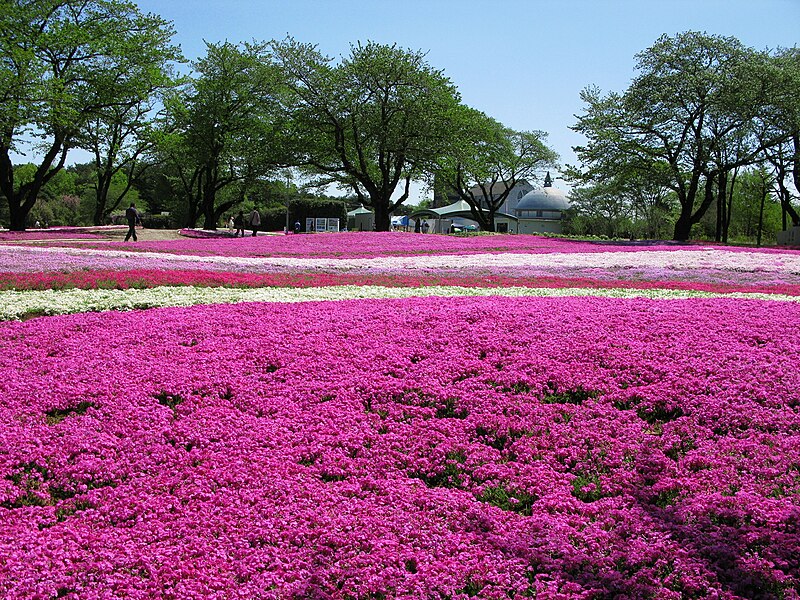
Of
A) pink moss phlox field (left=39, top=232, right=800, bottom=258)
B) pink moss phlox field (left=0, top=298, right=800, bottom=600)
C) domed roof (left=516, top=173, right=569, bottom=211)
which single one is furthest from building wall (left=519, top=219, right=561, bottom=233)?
pink moss phlox field (left=0, top=298, right=800, bottom=600)

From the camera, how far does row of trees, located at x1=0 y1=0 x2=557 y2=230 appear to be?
127ft

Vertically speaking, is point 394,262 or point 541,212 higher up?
point 541,212

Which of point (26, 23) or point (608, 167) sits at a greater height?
point (26, 23)

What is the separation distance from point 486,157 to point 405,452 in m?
65.7

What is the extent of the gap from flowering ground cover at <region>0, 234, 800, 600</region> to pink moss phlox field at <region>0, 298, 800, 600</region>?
0.8 inches

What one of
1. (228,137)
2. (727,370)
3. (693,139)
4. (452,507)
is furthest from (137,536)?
(228,137)

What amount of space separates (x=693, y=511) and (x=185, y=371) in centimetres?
Answer: 473

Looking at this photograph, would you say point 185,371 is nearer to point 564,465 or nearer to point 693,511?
point 564,465

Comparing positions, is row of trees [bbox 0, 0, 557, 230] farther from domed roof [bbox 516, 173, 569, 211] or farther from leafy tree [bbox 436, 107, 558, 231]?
domed roof [bbox 516, 173, 569, 211]

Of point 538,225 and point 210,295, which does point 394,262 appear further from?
point 538,225

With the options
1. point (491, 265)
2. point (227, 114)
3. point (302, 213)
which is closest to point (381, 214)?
point (227, 114)

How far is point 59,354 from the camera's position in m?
7.26

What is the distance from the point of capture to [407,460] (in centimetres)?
507

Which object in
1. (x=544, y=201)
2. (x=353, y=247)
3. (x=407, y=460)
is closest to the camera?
(x=407, y=460)
